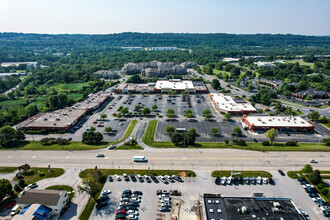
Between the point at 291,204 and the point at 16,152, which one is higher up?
the point at 291,204

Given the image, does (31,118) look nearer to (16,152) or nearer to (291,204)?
(16,152)

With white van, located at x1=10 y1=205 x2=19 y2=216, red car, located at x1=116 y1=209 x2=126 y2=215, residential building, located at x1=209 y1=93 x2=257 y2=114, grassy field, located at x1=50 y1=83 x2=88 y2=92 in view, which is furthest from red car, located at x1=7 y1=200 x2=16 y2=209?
grassy field, located at x1=50 y1=83 x2=88 y2=92

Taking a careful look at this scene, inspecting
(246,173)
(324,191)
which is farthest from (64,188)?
(324,191)

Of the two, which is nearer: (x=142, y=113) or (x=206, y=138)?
(x=206, y=138)

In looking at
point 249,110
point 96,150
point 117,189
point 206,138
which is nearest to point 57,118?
point 96,150

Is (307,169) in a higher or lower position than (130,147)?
higher

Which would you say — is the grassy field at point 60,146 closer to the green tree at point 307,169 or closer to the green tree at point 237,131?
the green tree at point 237,131

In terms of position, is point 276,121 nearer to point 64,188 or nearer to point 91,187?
point 91,187
